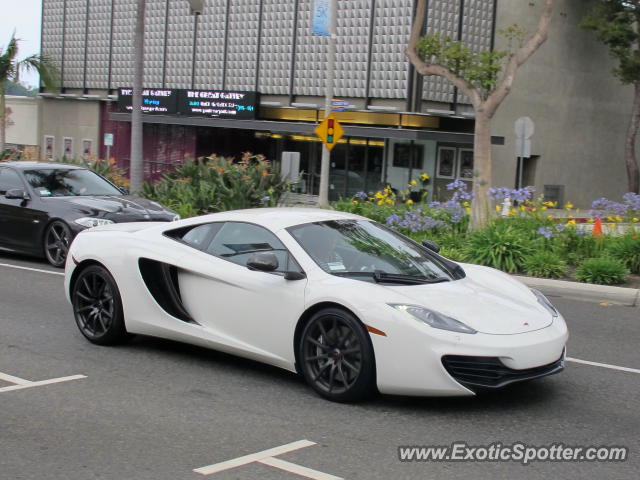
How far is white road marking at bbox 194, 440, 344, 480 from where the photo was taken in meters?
4.73

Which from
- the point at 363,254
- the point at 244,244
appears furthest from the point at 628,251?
the point at 244,244

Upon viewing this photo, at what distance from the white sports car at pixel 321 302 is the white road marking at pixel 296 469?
1141mm

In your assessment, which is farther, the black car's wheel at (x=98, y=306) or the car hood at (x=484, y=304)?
the black car's wheel at (x=98, y=306)

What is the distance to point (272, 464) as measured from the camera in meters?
4.89

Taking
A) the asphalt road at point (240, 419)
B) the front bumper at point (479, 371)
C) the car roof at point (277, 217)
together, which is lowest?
the asphalt road at point (240, 419)

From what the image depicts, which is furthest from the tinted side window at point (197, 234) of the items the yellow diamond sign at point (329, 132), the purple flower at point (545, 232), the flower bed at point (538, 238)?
the yellow diamond sign at point (329, 132)

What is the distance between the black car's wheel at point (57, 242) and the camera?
12.8m

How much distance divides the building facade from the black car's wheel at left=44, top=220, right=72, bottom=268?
665 inches

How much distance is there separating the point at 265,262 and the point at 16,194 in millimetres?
8131

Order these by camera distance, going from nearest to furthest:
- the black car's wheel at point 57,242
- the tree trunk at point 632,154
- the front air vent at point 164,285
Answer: the front air vent at point 164,285 < the black car's wheel at point 57,242 < the tree trunk at point 632,154

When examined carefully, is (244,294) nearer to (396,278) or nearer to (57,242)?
(396,278)

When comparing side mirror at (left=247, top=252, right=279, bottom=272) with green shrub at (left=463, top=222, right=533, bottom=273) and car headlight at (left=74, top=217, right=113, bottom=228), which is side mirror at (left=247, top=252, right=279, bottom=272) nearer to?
car headlight at (left=74, top=217, right=113, bottom=228)

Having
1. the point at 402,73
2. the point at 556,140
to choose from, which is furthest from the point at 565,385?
the point at 556,140

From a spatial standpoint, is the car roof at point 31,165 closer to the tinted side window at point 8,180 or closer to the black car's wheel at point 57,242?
the tinted side window at point 8,180
